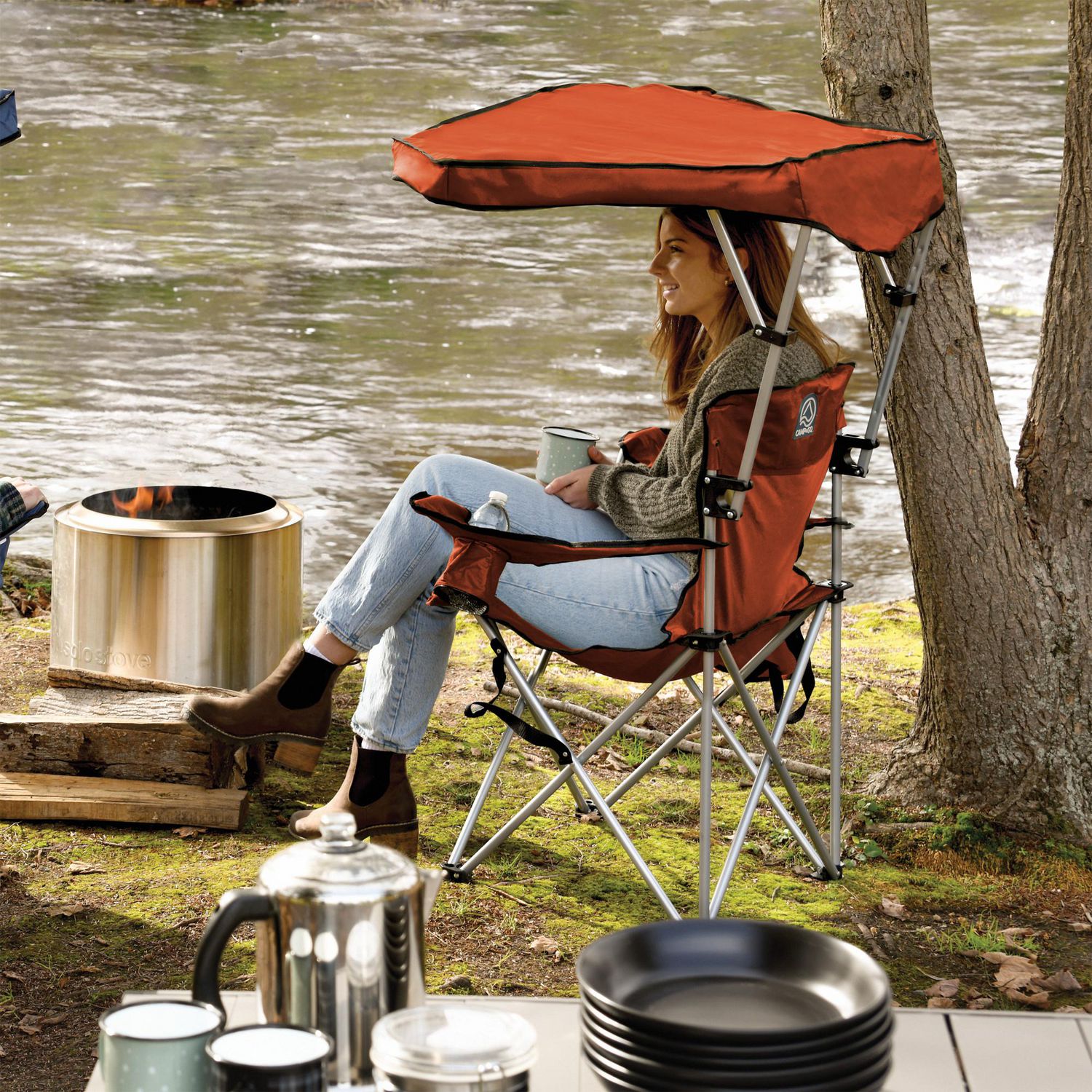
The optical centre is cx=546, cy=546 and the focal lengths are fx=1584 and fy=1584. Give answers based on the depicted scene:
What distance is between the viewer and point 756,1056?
3.86ft

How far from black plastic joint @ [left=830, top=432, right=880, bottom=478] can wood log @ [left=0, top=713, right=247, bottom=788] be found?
1.44 meters

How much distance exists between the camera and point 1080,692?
3.44 m

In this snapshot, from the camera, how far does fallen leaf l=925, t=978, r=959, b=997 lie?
279 cm

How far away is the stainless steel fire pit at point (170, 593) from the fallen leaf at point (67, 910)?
2.21 ft

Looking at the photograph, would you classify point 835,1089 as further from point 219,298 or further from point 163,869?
point 219,298

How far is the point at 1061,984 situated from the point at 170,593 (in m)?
2.10

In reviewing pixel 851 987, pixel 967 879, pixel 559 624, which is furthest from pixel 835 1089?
pixel 967 879

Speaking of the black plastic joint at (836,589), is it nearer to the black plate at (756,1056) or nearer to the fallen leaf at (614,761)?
the fallen leaf at (614,761)

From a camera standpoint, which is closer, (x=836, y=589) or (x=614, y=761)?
(x=836, y=589)

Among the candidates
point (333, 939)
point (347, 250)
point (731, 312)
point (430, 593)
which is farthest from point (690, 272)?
point (347, 250)

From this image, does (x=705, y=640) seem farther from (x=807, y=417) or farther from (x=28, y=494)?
(x=28, y=494)

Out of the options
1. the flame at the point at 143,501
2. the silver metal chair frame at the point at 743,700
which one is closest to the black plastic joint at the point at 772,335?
the silver metal chair frame at the point at 743,700

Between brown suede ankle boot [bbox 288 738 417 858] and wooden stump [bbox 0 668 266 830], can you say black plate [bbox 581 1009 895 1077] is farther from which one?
wooden stump [bbox 0 668 266 830]

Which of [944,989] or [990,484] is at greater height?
[990,484]
